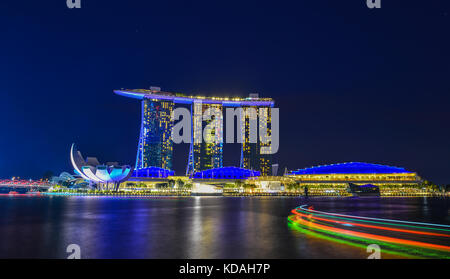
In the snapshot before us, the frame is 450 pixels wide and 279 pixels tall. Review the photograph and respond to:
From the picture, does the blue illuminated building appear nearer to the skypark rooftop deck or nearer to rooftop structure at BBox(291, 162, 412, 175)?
rooftop structure at BBox(291, 162, 412, 175)

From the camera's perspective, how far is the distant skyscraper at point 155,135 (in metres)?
142

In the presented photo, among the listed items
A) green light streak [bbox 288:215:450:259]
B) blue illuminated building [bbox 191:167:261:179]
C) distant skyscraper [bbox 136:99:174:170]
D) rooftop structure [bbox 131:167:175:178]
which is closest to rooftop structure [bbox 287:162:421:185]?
blue illuminated building [bbox 191:167:261:179]

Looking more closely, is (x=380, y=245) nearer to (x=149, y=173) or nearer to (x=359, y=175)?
(x=359, y=175)

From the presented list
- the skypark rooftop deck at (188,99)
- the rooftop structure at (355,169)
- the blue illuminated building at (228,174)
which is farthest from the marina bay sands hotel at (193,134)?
the rooftop structure at (355,169)

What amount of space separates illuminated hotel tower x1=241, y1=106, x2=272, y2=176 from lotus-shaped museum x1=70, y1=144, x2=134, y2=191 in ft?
259

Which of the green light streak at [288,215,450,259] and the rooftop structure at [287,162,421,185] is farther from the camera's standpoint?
the rooftop structure at [287,162,421,185]

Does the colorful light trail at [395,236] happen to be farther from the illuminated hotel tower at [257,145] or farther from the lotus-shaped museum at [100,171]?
the illuminated hotel tower at [257,145]

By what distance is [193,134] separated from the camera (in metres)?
156

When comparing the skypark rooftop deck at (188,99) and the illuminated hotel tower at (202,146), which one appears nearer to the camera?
the skypark rooftop deck at (188,99)

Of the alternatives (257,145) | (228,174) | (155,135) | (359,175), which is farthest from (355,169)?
(155,135)

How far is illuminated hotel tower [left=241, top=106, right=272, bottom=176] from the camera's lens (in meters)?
156

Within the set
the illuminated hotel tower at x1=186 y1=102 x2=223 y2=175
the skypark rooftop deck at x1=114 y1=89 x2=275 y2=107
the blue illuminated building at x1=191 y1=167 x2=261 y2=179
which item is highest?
the skypark rooftop deck at x1=114 y1=89 x2=275 y2=107

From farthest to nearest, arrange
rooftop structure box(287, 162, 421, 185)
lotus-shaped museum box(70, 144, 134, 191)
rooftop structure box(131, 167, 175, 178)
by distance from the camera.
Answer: rooftop structure box(131, 167, 175, 178) → rooftop structure box(287, 162, 421, 185) → lotus-shaped museum box(70, 144, 134, 191)
